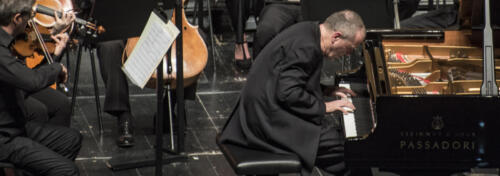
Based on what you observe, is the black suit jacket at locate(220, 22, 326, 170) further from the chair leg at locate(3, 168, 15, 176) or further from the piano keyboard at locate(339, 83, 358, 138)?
the chair leg at locate(3, 168, 15, 176)

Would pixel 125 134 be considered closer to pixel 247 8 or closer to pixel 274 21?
pixel 274 21

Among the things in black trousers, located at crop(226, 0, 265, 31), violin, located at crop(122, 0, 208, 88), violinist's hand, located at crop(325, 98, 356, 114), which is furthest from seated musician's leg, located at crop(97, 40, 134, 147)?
violinist's hand, located at crop(325, 98, 356, 114)

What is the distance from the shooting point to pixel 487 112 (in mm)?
3184

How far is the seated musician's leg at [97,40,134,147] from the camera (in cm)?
508

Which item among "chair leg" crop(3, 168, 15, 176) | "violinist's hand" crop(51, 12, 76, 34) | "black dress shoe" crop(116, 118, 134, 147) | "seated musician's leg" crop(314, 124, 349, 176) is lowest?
"black dress shoe" crop(116, 118, 134, 147)

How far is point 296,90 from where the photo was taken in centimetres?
329

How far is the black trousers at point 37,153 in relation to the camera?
3475mm

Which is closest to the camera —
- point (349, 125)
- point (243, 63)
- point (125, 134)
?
point (349, 125)

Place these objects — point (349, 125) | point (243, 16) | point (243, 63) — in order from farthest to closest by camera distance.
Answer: point (243, 63), point (243, 16), point (349, 125)

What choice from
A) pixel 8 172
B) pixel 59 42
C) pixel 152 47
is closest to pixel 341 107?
pixel 152 47

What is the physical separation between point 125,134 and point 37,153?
1.51 meters

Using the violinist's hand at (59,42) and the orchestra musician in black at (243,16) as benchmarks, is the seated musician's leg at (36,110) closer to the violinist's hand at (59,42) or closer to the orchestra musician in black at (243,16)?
the violinist's hand at (59,42)

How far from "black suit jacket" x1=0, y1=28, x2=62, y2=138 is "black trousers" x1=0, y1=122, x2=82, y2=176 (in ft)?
0.19

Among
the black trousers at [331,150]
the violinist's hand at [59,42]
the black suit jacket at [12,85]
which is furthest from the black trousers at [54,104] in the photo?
the black trousers at [331,150]
